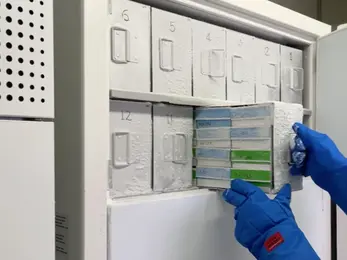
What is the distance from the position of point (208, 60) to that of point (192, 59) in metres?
0.06

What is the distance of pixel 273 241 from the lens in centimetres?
93

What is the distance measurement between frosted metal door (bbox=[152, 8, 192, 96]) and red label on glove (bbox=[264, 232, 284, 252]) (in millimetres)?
382

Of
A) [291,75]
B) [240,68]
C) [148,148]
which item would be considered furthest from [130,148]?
[291,75]

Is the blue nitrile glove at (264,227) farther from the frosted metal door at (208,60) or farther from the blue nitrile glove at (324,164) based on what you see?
the frosted metal door at (208,60)

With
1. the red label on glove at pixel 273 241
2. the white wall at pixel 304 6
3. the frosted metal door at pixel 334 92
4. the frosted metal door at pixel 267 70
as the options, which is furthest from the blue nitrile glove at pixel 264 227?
the white wall at pixel 304 6

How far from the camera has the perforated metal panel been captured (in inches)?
22.9

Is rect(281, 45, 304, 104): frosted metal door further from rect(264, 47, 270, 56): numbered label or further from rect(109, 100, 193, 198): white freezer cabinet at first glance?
rect(109, 100, 193, 198): white freezer cabinet

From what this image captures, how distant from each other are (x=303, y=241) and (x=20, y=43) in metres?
0.73

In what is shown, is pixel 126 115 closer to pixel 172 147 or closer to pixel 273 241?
pixel 172 147

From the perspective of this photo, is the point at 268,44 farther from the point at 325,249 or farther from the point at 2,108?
the point at 2,108

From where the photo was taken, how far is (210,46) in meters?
1.09

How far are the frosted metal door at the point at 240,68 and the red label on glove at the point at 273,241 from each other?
1.28ft

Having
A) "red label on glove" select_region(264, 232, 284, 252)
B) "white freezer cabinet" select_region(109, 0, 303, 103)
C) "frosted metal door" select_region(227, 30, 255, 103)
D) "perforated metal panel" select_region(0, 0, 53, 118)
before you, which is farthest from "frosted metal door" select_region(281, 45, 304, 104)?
"perforated metal panel" select_region(0, 0, 53, 118)

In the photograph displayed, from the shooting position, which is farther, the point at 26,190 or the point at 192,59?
the point at 192,59
